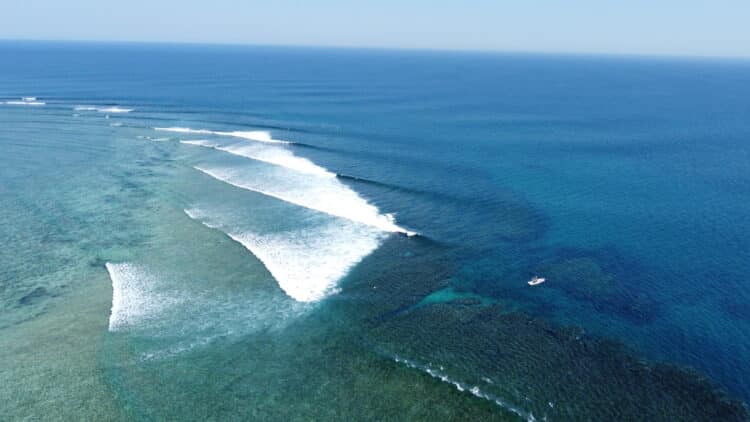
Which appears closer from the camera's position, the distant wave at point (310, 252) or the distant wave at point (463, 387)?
the distant wave at point (463, 387)

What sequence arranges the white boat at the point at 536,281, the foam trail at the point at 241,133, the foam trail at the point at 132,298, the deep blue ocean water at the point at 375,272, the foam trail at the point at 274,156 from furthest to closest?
the foam trail at the point at 241,133 → the foam trail at the point at 274,156 → the white boat at the point at 536,281 → the foam trail at the point at 132,298 → the deep blue ocean water at the point at 375,272

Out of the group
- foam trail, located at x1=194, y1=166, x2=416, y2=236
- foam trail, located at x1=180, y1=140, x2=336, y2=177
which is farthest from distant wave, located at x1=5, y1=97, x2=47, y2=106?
foam trail, located at x1=194, y1=166, x2=416, y2=236

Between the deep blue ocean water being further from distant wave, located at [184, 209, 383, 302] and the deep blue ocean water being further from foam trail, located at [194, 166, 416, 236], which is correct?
foam trail, located at [194, 166, 416, 236]

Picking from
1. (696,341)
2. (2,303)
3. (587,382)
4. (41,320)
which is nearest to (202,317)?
(41,320)

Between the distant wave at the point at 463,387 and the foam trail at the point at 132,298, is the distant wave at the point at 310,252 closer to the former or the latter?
the foam trail at the point at 132,298

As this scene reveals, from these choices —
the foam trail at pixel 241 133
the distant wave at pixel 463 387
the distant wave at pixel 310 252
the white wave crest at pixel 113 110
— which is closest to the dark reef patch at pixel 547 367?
the distant wave at pixel 463 387

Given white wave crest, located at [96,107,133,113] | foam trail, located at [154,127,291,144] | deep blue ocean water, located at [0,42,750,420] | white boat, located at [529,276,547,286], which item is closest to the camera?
deep blue ocean water, located at [0,42,750,420]

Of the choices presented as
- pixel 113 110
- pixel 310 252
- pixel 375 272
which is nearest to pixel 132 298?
pixel 310 252
